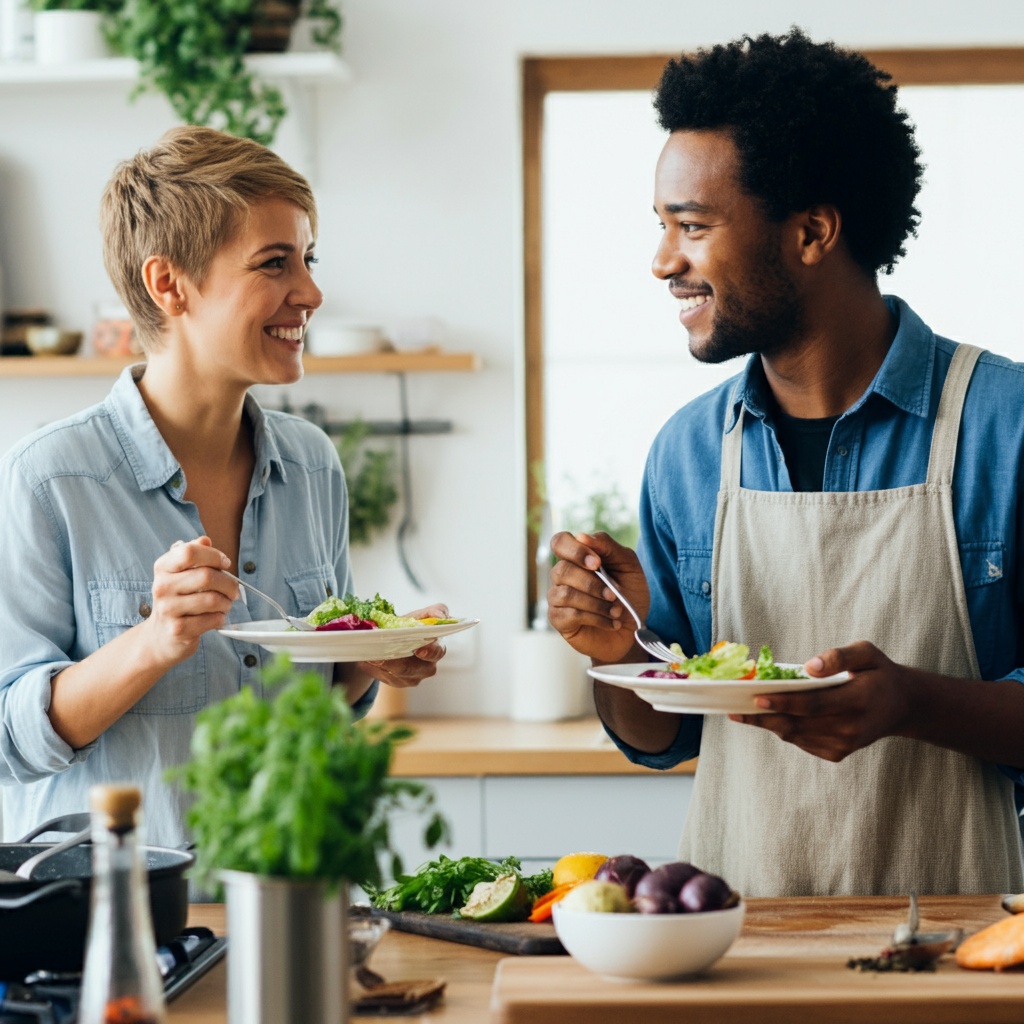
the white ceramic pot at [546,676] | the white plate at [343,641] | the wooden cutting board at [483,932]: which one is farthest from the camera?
the white ceramic pot at [546,676]

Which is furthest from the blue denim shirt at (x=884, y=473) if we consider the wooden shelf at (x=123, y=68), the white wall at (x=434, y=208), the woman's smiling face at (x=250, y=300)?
the wooden shelf at (x=123, y=68)

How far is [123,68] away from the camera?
2947 mm

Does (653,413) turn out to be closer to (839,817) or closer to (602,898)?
(839,817)

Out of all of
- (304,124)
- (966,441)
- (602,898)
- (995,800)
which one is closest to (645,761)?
(995,800)

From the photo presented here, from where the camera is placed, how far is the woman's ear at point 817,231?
5.39 feet

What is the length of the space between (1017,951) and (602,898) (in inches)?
14.3

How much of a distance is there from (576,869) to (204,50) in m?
2.32

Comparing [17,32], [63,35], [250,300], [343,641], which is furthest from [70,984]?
[17,32]

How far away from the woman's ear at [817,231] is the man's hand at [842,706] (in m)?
0.58

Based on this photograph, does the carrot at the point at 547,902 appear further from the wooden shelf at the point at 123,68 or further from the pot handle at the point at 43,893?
the wooden shelf at the point at 123,68

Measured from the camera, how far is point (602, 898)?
1.04 m

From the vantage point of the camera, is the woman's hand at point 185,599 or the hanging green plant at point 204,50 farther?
the hanging green plant at point 204,50

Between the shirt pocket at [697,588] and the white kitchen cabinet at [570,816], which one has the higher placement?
the shirt pocket at [697,588]

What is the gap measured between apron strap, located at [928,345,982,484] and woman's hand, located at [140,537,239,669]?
90 centimetres
